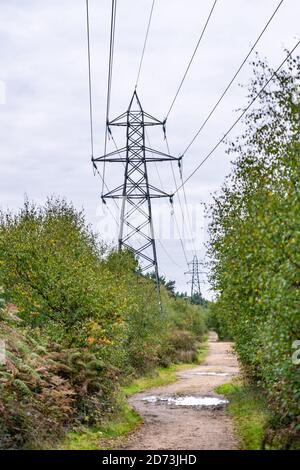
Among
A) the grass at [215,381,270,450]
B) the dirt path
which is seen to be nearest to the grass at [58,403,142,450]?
the dirt path

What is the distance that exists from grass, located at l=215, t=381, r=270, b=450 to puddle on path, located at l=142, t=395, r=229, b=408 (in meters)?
0.53

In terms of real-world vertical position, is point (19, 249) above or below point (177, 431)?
above

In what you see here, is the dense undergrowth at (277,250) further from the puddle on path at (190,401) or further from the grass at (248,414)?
the puddle on path at (190,401)

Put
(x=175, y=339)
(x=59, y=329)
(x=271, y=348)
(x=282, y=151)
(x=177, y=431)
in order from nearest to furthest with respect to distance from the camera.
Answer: (x=271, y=348) → (x=282, y=151) → (x=177, y=431) → (x=59, y=329) → (x=175, y=339)

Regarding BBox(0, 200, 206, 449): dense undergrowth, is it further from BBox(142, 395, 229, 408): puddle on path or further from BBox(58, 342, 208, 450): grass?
BBox(142, 395, 229, 408): puddle on path

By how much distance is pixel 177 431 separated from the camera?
17.6 metres

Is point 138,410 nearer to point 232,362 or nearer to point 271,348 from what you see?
point 271,348

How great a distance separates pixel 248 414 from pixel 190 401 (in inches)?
274

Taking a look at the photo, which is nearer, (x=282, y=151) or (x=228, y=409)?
(x=282, y=151)

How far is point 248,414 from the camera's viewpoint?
19875 mm

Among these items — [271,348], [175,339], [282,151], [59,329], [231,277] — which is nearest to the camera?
[271,348]

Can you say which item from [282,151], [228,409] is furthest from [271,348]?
[228,409]

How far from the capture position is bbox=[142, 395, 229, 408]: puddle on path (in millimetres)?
24797
